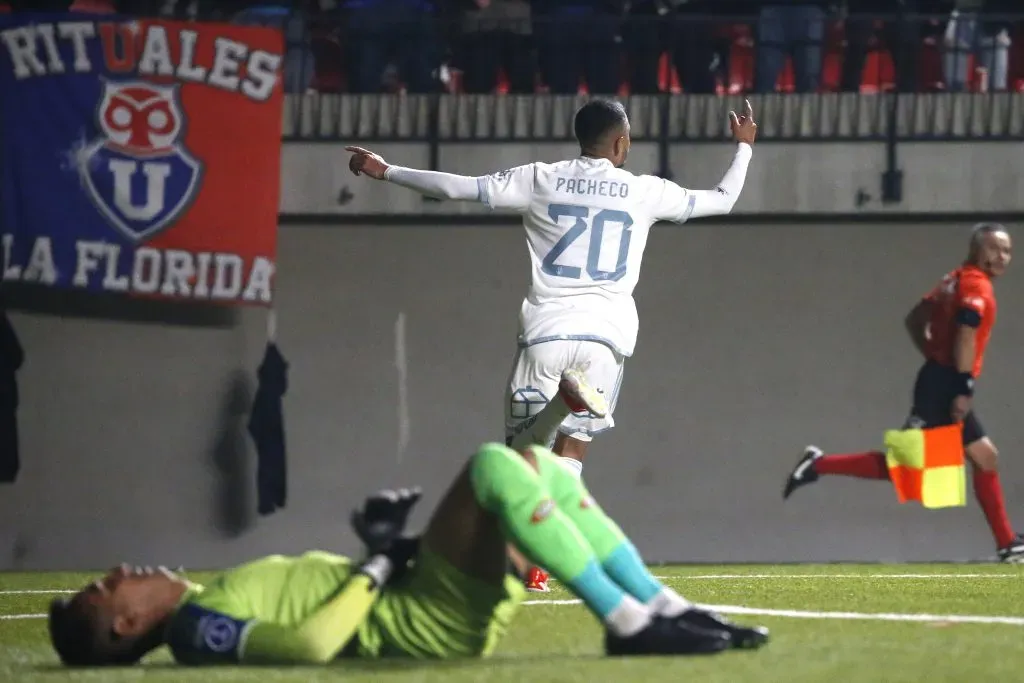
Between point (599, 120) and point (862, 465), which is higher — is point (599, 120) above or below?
above

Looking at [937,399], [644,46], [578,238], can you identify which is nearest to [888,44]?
[644,46]

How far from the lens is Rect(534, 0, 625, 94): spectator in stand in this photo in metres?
14.5

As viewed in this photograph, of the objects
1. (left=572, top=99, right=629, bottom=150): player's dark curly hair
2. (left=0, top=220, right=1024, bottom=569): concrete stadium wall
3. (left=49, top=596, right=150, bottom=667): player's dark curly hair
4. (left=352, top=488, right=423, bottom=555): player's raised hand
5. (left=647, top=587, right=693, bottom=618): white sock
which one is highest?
(left=572, top=99, right=629, bottom=150): player's dark curly hair

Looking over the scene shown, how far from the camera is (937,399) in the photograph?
10.2 m

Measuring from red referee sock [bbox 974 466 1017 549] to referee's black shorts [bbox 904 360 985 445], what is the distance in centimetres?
23

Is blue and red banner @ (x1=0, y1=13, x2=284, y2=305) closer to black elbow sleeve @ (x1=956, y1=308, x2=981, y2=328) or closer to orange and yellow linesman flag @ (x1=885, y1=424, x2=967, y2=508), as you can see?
orange and yellow linesman flag @ (x1=885, y1=424, x2=967, y2=508)

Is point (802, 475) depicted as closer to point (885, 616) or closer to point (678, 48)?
point (678, 48)

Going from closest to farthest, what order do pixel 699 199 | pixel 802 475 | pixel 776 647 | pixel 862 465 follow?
pixel 776 647, pixel 699 199, pixel 862 465, pixel 802 475

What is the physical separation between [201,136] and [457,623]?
1013cm

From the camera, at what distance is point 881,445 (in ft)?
47.7

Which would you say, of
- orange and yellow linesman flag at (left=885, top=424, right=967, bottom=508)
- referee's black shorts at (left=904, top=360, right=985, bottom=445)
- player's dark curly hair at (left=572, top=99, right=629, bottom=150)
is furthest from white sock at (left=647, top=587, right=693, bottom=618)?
orange and yellow linesman flag at (left=885, top=424, right=967, bottom=508)

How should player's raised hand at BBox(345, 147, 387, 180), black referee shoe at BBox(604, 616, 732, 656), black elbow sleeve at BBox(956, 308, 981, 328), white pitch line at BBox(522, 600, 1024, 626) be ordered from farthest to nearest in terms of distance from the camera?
black elbow sleeve at BBox(956, 308, 981, 328) → player's raised hand at BBox(345, 147, 387, 180) → white pitch line at BBox(522, 600, 1024, 626) → black referee shoe at BBox(604, 616, 732, 656)

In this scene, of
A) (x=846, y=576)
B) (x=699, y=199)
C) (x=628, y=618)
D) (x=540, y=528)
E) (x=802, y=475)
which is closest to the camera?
(x=540, y=528)

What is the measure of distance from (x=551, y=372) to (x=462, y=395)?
787cm
